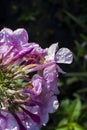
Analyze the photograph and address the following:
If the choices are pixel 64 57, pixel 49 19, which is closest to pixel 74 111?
pixel 64 57

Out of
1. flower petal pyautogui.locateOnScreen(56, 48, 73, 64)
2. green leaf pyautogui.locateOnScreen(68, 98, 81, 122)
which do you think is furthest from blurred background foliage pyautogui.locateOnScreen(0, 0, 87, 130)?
flower petal pyautogui.locateOnScreen(56, 48, 73, 64)

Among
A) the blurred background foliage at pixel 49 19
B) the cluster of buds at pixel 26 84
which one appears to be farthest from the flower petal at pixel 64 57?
the blurred background foliage at pixel 49 19

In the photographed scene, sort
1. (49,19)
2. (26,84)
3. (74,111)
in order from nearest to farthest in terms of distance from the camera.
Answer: (26,84) < (74,111) < (49,19)

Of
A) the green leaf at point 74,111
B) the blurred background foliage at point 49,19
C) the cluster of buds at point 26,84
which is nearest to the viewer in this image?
the cluster of buds at point 26,84

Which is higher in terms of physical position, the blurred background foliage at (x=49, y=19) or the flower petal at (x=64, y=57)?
the blurred background foliage at (x=49, y=19)

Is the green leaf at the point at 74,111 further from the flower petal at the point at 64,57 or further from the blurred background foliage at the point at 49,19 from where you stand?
the blurred background foliage at the point at 49,19

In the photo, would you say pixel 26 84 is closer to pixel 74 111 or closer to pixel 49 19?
pixel 74 111

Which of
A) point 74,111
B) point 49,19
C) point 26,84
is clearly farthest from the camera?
point 49,19

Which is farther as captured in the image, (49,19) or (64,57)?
(49,19)

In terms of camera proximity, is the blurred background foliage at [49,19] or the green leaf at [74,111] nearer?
the green leaf at [74,111]
